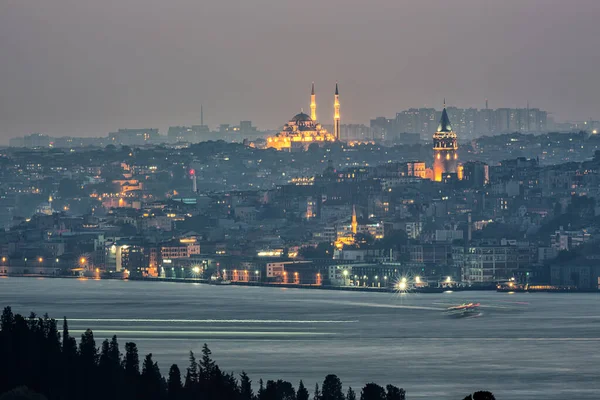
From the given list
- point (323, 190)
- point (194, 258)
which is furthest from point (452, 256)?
point (323, 190)

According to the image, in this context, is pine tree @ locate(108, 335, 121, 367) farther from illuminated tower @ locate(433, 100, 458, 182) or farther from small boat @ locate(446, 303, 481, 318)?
illuminated tower @ locate(433, 100, 458, 182)

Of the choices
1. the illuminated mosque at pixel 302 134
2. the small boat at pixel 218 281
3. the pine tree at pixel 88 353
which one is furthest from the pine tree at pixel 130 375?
the illuminated mosque at pixel 302 134

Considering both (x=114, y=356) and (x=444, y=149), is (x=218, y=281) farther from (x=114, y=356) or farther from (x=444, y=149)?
Answer: (x=114, y=356)

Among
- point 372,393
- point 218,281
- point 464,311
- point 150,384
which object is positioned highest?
point 218,281

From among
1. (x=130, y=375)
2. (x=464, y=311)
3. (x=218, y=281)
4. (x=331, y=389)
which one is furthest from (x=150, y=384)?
(x=218, y=281)

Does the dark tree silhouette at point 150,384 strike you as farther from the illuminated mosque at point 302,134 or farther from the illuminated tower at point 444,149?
the illuminated mosque at point 302,134

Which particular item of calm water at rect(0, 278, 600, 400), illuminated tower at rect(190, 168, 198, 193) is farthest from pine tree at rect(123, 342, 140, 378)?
illuminated tower at rect(190, 168, 198, 193)

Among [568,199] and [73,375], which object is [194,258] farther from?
[73,375]
